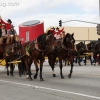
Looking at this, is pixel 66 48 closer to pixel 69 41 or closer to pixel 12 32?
pixel 69 41

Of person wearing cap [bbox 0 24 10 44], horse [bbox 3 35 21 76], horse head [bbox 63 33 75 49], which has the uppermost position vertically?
person wearing cap [bbox 0 24 10 44]

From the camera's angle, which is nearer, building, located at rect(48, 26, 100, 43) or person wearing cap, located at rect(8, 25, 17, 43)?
person wearing cap, located at rect(8, 25, 17, 43)

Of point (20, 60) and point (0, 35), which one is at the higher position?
point (0, 35)

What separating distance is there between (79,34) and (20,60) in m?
54.1

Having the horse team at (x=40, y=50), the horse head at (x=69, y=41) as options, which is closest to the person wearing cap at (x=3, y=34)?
the horse team at (x=40, y=50)

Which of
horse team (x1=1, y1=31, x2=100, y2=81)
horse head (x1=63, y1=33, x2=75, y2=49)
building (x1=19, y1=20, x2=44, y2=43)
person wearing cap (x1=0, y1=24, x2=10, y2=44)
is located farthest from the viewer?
building (x1=19, y1=20, x2=44, y2=43)

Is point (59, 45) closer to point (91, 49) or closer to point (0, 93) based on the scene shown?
point (0, 93)

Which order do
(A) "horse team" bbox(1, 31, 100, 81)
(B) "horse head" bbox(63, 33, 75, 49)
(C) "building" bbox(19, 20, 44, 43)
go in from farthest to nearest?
(C) "building" bbox(19, 20, 44, 43) → (B) "horse head" bbox(63, 33, 75, 49) → (A) "horse team" bbox(1, 31, 100, 81)

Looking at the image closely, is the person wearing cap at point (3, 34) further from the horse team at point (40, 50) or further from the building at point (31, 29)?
the building at point (31, 29)

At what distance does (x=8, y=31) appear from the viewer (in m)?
19.0

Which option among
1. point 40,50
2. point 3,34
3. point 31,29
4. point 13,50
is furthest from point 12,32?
point 31,29

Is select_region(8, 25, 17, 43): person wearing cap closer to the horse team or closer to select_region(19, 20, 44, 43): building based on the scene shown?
the horse team

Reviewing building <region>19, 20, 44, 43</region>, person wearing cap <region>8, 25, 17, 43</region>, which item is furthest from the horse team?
building <region>19, 20, 44, 43</region>

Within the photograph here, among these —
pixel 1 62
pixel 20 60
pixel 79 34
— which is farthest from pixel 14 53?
pixel 79 34
